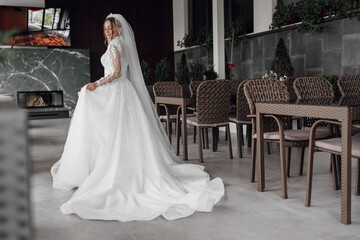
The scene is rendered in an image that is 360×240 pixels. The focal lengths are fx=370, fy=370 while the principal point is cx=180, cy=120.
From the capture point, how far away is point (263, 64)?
8188mm

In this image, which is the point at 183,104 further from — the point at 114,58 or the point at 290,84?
the point at 290,84

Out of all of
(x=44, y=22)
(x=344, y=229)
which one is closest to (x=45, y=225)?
(x=344, y=229)

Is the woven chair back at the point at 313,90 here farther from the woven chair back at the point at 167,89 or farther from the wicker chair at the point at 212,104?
the woven chair back at the point at 167,89

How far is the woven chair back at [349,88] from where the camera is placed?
3.99m

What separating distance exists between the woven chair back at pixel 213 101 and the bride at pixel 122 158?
0.80m

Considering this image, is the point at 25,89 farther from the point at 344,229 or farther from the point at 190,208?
the point at 344,229

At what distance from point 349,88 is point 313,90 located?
2.00ft

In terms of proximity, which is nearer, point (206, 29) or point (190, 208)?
point (190, 208)

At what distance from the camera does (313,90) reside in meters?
3.72

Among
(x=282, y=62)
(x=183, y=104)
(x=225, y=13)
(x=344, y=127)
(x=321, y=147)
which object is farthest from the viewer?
(x=225, y=13)

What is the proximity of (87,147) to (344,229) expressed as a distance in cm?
204

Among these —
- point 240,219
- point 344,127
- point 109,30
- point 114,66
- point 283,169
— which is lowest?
point 240,219

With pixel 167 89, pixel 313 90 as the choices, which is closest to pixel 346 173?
pixel 313 90

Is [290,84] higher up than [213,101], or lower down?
higher up
